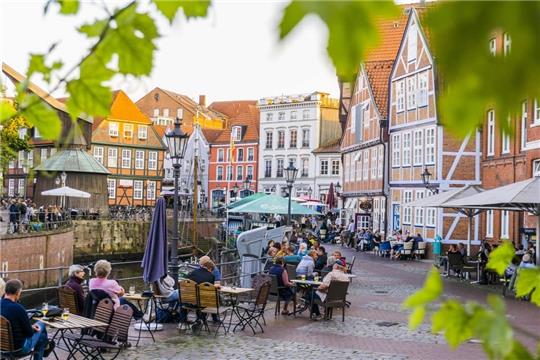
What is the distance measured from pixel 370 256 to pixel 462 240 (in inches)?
176

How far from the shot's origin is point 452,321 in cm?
134

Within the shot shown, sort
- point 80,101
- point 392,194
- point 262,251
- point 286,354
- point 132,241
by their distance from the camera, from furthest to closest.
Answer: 1. point 132,241
2. point 392,194
3. point 262,251
4. point 286,354
5. point 80,101

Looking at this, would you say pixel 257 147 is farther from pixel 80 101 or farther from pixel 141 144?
pixel 80 101

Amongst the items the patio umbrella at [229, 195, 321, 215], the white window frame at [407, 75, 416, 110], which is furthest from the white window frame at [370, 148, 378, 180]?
the patio umbrella at [229, 195, 321, 215]

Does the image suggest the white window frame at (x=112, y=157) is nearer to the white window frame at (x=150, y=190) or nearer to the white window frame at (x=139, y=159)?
the white window frame at (x=139, y=159)

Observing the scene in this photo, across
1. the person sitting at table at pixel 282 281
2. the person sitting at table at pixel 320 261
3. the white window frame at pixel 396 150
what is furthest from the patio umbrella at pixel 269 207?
the white window frame at pixel 396 150

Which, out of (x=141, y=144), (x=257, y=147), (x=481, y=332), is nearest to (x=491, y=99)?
(x=481, y=332)

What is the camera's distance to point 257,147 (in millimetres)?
77312

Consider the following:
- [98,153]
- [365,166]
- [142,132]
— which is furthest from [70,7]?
[142,132]

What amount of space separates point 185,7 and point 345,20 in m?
0.47

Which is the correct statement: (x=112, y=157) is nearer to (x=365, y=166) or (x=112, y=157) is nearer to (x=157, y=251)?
(x=365, y=166)

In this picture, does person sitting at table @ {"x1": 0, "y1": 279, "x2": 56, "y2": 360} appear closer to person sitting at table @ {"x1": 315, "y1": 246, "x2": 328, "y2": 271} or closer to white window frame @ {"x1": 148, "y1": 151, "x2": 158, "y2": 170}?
person sitting at table @ {"x1": 315, "y1": 246, "x2": 328, "y2": 271}

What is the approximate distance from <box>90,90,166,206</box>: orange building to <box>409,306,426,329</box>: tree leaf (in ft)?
221

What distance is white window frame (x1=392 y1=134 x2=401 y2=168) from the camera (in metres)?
38.6
